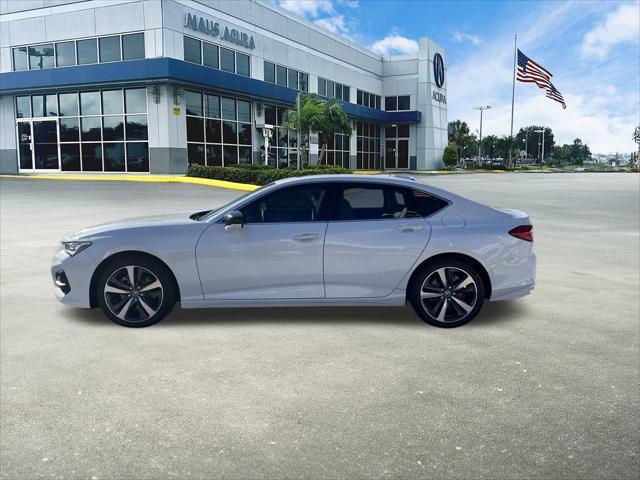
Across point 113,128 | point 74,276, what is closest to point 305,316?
point 74,276

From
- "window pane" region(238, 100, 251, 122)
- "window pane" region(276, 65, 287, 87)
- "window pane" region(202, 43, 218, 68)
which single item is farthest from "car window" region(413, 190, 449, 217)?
"window pane" region(276, 65, 287, 87)

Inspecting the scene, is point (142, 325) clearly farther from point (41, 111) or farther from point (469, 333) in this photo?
point (41, 111)

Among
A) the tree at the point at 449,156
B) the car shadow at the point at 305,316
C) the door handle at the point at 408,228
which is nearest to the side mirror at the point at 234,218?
the car shadow at the point at 305,316

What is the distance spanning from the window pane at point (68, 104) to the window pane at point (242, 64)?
10.0 metres

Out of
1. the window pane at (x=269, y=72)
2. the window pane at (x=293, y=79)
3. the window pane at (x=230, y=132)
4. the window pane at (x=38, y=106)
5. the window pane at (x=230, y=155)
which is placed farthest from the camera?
the window pane at (x=293, y=79)

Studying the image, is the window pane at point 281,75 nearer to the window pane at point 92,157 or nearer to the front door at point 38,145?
the window pane at point 92,157

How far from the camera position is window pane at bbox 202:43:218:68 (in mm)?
35375

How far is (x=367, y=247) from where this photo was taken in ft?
19.1

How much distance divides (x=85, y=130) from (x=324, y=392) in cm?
3432

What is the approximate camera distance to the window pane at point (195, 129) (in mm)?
34312

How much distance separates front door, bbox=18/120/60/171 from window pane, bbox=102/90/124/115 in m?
3.98

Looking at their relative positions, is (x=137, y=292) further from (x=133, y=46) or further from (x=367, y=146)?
(x=367, y=146)

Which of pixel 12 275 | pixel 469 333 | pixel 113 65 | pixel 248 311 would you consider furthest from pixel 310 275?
pixel 113 65

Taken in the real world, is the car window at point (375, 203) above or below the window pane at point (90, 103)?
below
